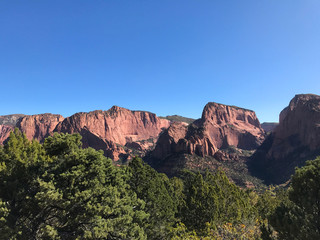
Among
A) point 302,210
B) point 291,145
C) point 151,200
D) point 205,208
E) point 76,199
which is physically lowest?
point 205,208

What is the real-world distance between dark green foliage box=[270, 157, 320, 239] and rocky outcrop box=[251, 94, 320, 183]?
503 feet

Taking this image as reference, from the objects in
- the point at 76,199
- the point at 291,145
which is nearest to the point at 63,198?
the point at 76,199

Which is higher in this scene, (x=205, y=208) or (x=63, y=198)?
(x=63, y=198)

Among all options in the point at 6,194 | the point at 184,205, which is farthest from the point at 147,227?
the point at 6,194

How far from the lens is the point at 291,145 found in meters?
165

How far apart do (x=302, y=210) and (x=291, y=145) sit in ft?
600

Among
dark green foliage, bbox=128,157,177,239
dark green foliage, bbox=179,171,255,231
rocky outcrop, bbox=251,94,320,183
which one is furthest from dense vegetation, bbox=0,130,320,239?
rocky outcrop, bbox=251,94,320,183

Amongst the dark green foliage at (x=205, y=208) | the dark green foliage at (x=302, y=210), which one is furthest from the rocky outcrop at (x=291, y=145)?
the dark green foliage at (x=302, y=210)

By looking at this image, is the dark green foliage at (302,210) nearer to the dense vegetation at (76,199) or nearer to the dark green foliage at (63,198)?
the dense vegetation at (76,199)

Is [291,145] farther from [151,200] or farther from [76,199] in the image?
[76,199]

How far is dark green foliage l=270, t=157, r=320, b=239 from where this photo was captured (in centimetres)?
1320

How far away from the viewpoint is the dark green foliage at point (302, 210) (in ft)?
43.3

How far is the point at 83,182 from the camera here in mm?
14531

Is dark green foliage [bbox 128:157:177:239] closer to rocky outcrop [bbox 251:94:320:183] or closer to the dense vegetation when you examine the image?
the dense vegetation
